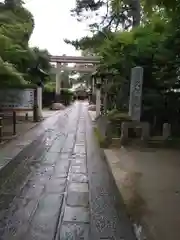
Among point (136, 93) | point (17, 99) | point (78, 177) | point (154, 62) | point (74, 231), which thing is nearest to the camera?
point (74, 231)

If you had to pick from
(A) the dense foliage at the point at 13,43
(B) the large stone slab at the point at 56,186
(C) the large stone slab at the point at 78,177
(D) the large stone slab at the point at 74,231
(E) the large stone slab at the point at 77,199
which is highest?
(A) the dense foliage at the point at 13,43

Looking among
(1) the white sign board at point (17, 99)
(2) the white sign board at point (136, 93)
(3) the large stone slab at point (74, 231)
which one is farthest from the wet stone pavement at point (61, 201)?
(1) the white sign board at point (17, 99)

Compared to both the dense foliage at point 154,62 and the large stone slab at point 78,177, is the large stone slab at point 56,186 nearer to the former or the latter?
the large stone slab at point 78,177

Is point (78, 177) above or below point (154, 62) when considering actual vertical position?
below

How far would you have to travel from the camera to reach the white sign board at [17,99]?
15.7 metres

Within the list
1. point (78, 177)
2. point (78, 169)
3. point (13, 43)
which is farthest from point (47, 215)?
point (13, 43)

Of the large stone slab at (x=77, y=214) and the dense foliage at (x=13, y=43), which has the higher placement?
the dense foliage at (x=13, y=43)

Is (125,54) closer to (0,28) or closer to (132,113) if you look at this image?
(132,113)

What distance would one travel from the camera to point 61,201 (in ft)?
16.9

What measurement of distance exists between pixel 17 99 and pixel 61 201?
1146cm

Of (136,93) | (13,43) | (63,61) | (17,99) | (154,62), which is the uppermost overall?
(63,61)

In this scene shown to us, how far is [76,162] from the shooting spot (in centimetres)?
805

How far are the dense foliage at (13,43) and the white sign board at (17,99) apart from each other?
33.5 inches

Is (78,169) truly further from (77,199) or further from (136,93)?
(136,93)
